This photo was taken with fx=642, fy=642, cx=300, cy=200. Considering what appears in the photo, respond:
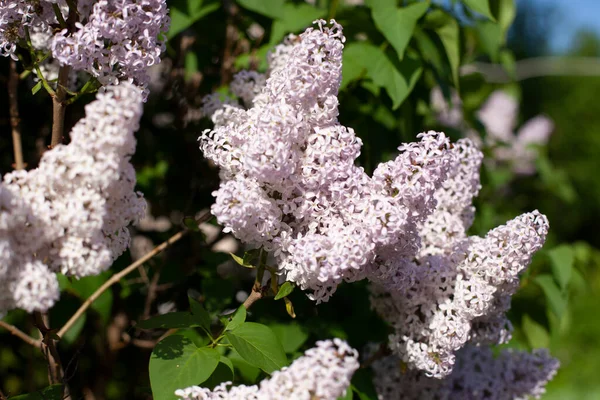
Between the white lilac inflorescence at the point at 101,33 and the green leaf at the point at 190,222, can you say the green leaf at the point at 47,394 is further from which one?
the white lilac inflorescence at the point at 101,33

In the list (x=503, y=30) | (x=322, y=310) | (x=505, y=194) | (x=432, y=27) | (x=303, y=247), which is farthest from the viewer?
(x=505, y=194)

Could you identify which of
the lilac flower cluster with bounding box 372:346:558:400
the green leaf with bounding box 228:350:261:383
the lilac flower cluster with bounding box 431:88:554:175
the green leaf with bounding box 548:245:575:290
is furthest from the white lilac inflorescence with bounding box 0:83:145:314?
the lilac flower cluster with bounding box 431:88:554:175

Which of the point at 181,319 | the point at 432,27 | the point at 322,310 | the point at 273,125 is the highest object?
the point at 432,27

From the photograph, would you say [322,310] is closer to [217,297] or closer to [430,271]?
[217,297]

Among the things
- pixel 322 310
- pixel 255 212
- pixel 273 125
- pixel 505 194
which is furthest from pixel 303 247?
pixel 505 194

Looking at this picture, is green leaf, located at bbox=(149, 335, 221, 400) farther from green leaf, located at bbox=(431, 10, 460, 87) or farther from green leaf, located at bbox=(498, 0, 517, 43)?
green leaf, located at bbox=(498, 0, 517, 43)
